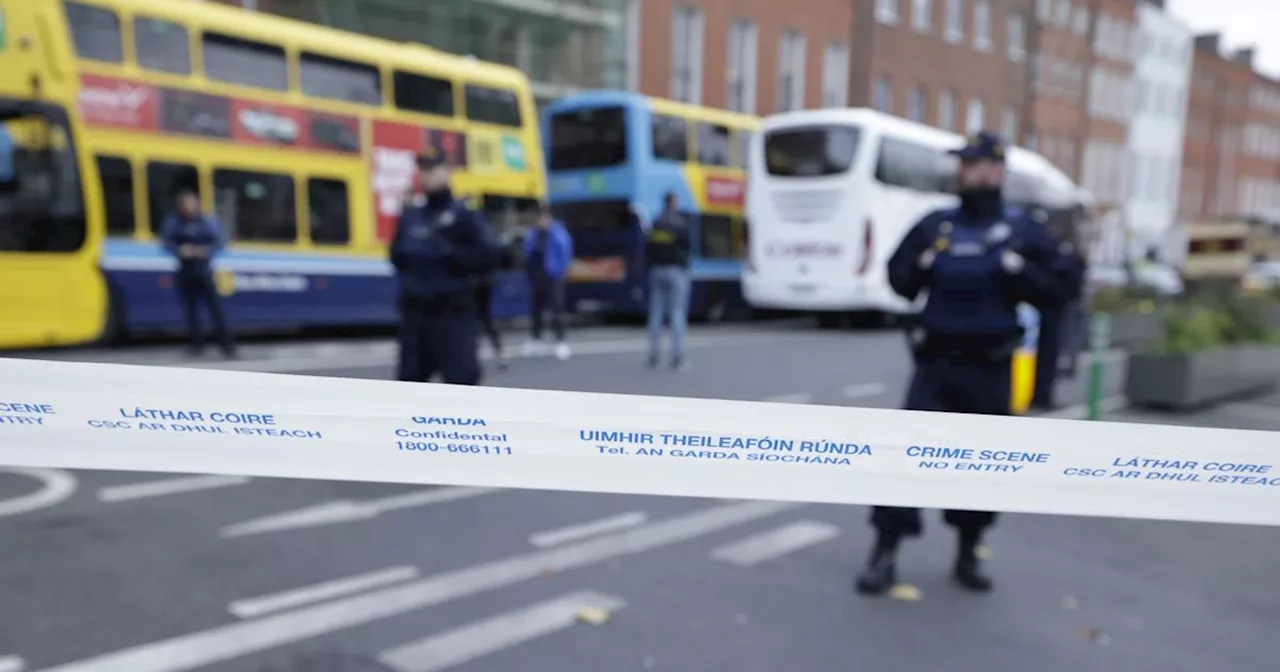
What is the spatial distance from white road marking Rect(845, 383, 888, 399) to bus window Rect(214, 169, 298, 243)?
7.19 meters

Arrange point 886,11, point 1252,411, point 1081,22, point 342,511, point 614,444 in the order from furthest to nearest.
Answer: point 1081,22
point 886,11
point 1252,411
point 342,511
point 614,444

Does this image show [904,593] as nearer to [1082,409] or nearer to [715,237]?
[1082,409]

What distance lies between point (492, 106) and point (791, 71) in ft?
14.8

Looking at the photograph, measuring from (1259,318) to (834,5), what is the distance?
6516 mm

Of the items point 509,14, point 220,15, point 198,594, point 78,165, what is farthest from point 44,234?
point 509,14

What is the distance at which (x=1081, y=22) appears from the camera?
14.0 metres

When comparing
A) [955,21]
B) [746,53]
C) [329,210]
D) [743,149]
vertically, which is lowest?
[329,210]

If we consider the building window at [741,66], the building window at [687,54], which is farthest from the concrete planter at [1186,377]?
the building window at [687,54]

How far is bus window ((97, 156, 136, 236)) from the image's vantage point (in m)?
9.69

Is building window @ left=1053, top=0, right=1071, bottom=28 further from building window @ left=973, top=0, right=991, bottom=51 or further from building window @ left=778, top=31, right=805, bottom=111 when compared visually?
building window @ left=778, top=31, right=805, bottom=111

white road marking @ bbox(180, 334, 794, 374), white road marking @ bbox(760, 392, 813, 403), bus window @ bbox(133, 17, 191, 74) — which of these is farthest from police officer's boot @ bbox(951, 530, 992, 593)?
bus window @ bbox(133, 17, 191, 74)

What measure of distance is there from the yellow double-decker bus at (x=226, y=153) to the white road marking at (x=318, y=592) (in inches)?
280

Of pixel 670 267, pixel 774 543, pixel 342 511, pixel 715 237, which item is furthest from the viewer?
pixel 715 237

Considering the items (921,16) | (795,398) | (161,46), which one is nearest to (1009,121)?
(921,16)
